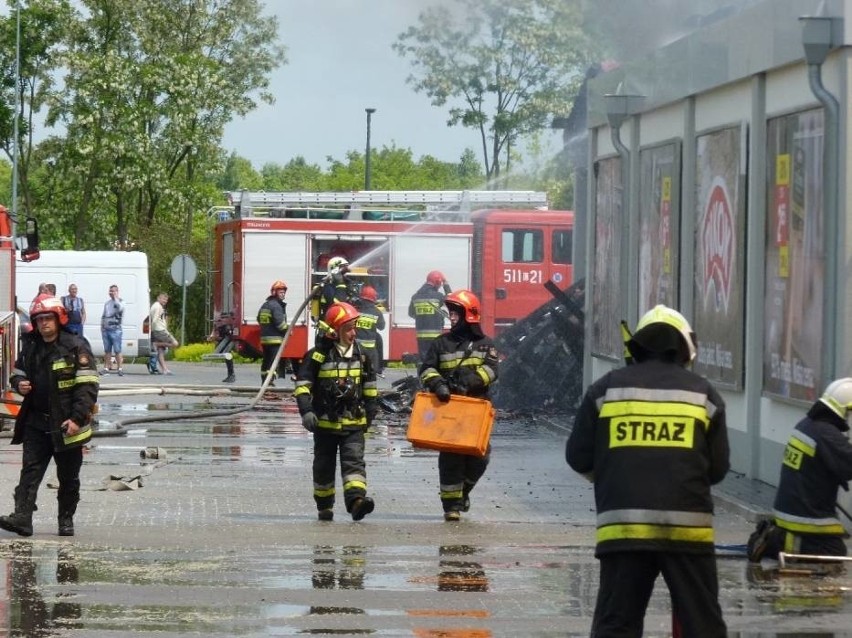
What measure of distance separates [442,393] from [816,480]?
3092 mm

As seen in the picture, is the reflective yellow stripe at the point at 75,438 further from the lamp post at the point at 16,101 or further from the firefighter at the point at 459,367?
the lamp post at the point at 16,101

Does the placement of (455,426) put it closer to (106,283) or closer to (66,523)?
(66,523)

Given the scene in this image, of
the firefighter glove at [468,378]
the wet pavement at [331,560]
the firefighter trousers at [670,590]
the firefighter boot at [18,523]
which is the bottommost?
the wet pavement at [331,560]

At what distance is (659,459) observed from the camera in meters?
6.05

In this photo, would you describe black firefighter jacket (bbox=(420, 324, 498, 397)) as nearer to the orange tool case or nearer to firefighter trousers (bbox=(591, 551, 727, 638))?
the orange tool case

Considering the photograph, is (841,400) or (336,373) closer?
(841,400)

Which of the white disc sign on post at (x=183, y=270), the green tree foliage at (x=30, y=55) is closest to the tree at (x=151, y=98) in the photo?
the green tree foliage at (x=30, y=55)

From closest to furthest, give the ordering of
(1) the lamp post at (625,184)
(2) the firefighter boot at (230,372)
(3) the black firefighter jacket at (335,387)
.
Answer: (3) the black firefighter jacket at (335,387) → (1) the lamp post at (625,184) → (2) the firefighter boot at (230,372)

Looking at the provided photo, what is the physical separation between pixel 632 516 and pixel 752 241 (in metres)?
8.15

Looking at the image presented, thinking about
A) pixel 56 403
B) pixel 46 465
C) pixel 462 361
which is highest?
pixel 462 361

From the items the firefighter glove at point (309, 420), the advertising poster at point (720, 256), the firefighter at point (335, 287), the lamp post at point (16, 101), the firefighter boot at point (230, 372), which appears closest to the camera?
the firefighter glove at point (309, 420)

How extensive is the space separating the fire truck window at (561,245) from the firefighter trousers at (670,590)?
2401cm

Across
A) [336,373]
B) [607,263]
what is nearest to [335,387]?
[336,373]

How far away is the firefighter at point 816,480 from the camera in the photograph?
30.8ft
